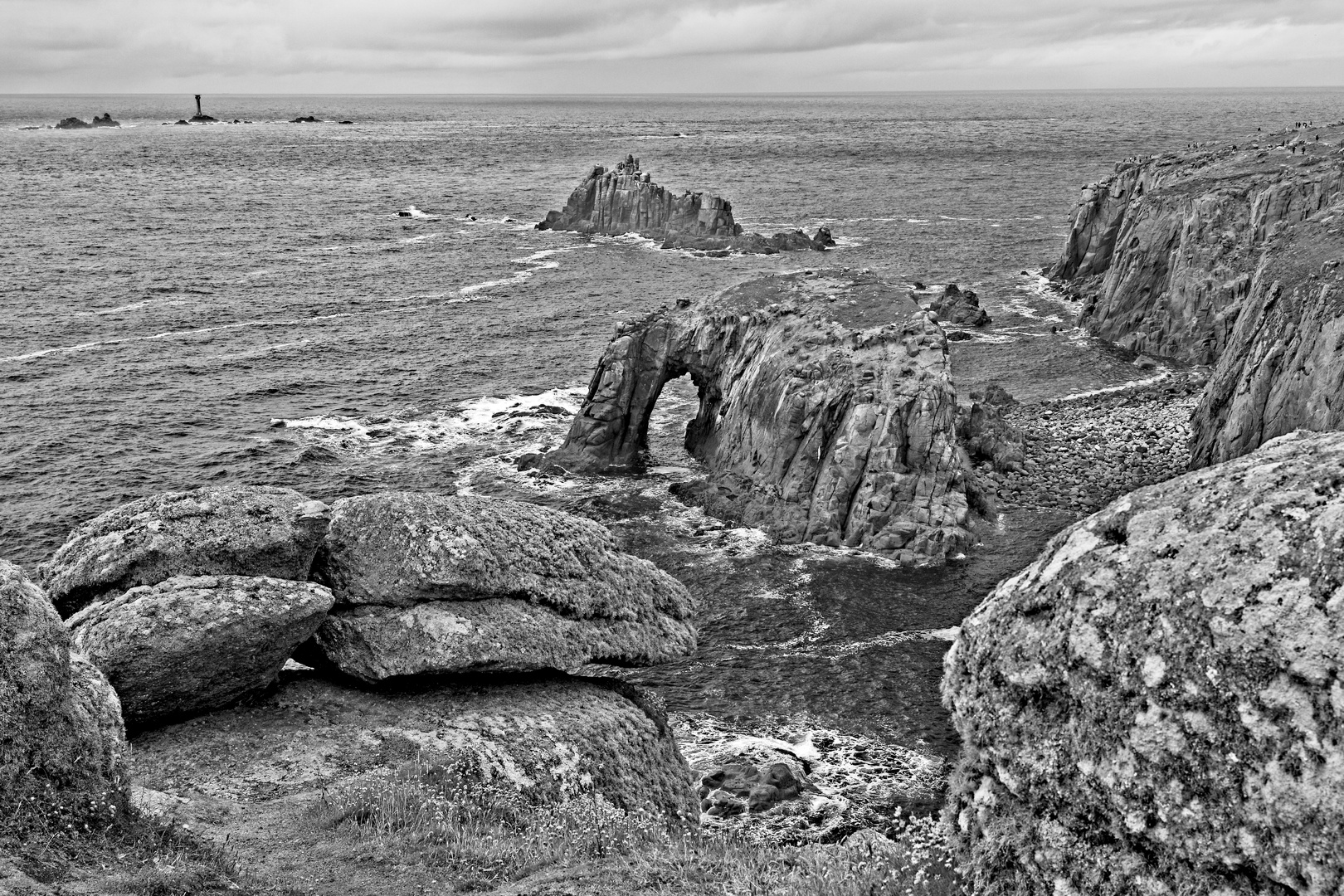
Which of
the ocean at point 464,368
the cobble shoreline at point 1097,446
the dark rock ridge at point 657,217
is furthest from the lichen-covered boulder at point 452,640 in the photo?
the dark rock ridge at point 657,217

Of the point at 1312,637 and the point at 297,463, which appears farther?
the point at 297,463

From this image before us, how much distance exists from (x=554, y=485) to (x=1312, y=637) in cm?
4207

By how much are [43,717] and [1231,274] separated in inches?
2810

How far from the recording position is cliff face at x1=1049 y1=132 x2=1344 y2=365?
67250mm

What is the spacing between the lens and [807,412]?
4581cm

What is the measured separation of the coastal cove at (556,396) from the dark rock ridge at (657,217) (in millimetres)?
3575

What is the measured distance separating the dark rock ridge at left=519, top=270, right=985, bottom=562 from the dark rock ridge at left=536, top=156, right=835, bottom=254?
5836 cm

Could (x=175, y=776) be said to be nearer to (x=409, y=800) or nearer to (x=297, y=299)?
(x=409, y=800)

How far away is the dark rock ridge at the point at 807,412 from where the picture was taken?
42.9 m

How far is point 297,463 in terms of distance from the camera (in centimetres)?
5266

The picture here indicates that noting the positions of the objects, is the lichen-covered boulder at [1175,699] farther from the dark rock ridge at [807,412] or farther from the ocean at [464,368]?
the dark rock ridge at [807,412]

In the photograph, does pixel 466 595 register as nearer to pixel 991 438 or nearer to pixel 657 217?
pixel 991 438

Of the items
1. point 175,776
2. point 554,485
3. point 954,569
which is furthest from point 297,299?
point 175,776

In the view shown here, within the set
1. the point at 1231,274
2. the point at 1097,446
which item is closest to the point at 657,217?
the point at 1231,274
